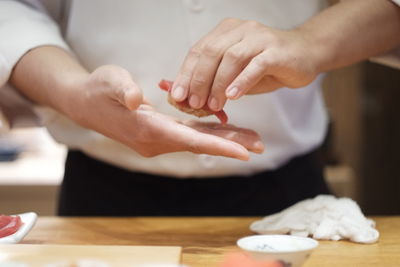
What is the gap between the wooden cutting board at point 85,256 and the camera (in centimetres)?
84

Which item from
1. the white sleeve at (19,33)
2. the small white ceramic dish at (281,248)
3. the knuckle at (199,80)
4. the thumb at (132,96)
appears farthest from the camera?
the white sleeve at (19,33)

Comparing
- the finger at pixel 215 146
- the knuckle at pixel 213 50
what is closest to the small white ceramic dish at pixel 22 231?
the finger at pixel 215 146

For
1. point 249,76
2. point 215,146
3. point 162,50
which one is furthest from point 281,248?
point 162,50

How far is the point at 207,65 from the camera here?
1058 mm

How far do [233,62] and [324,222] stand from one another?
1.07 ft

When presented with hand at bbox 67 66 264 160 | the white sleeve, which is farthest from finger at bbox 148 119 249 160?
the white sleeve

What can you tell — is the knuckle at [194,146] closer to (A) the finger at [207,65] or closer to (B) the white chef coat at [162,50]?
(A) the finger at [207,65]

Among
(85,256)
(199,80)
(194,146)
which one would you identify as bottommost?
(85,256)

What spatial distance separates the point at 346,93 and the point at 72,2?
6.87 feet

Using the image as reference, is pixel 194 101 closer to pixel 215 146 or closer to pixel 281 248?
pixel 215 146

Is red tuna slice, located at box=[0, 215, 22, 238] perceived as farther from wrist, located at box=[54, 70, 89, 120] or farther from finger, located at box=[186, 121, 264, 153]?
finger, located at box=[186, 121, 264, 153]

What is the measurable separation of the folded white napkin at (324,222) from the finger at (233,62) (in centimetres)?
27

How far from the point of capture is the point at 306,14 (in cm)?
140

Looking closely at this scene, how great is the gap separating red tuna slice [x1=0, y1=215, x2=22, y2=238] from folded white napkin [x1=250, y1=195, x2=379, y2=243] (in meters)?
0.42
